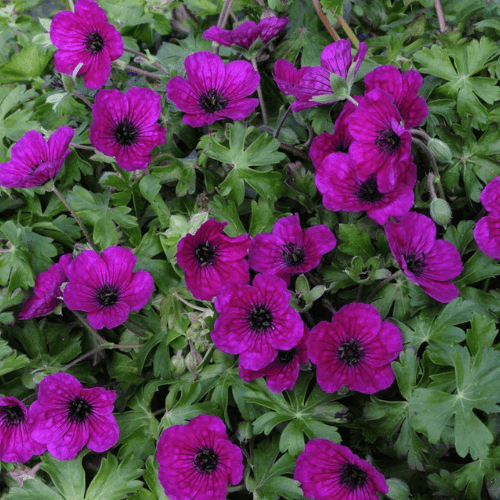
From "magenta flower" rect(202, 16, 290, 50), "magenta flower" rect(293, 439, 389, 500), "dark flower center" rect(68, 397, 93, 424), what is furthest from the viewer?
"magenta flower" rect(202, 16, 290, 50)

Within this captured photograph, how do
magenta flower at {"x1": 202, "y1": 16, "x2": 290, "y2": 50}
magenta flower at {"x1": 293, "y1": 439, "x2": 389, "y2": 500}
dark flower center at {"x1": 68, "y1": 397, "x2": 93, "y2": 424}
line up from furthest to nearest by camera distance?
1. magenta flower at {"x1": 202, "y1": 16, "x2": 290, "y2": 50}
2. dark flower center at {"x1": 68, "y1": 397, "x2": 93, "y2": 424}
3. magenta flower at {"x1": 293, "y1": 439, "x2": 389, "y2": 500}

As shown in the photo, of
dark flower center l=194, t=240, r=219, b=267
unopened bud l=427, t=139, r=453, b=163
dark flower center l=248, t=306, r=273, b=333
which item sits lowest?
dark flower center l=248, t=306, r=273, b=333

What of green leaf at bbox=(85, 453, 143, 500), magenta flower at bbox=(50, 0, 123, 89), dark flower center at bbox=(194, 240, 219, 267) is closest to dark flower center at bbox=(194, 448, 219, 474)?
green leaf at bbox=(85, 453, 143, 500)

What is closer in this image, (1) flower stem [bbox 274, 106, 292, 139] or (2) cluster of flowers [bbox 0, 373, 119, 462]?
(2) cluster of flowers [bbox 0, 373, 119, 462]

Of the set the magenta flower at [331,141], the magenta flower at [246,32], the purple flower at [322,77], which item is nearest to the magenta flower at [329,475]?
the magenta flower at [331,141]

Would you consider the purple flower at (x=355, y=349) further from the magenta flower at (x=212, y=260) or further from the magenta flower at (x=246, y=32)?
the magenta flower at (x=246, y=32)

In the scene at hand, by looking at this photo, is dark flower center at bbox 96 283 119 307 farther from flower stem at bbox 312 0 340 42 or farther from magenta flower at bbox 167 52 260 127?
flower stem at bbox 312 0 340 42

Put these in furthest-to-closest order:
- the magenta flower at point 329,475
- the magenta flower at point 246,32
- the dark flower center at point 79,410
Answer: the magenta flower at point 246,32 < the dark flower center at point 79,410 < the magenta flower at point 329,475

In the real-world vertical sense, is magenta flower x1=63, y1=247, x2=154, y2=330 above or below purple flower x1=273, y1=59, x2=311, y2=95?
below
